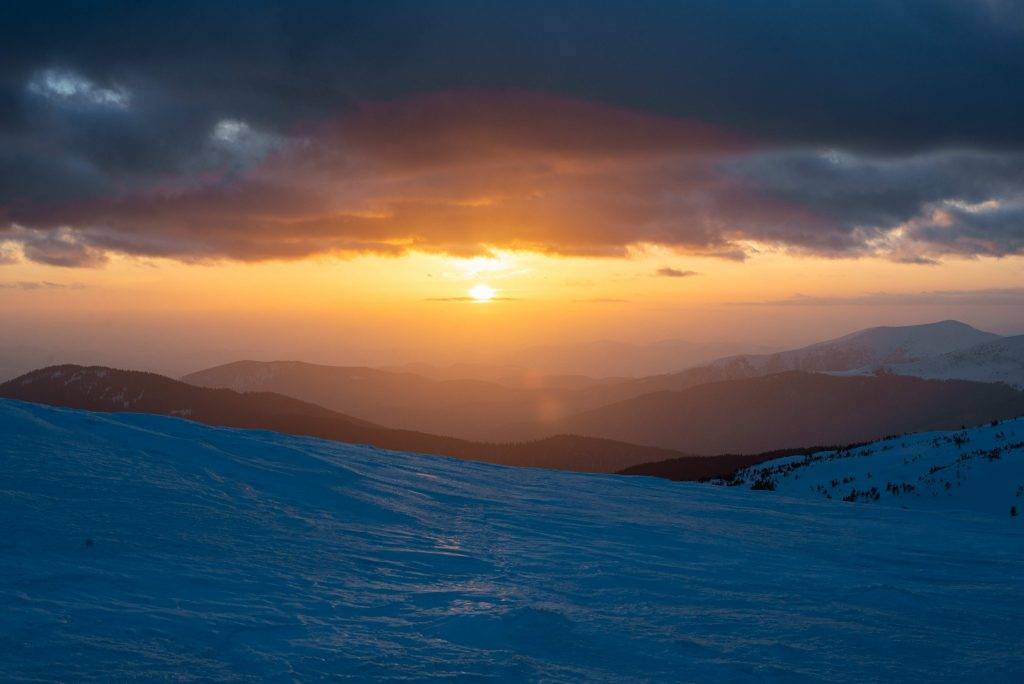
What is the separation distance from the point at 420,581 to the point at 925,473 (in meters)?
17.7

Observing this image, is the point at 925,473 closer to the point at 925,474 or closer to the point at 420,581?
the point at 925,474

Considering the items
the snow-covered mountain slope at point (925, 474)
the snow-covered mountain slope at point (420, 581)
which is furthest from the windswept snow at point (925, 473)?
the snow-covered mountain slope at point (420, 581)

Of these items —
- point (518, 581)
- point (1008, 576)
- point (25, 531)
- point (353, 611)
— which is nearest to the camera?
point (353, 611)

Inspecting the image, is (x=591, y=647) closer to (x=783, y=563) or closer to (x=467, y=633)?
(x=467, y=633)

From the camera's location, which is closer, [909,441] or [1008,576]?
[1008,576]

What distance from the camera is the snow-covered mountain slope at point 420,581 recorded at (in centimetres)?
539

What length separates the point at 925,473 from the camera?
2009cm

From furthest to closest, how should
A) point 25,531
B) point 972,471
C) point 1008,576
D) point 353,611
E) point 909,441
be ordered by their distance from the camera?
point 909,441
point 972,471
point 1008,576
point 25,531
point 353,611

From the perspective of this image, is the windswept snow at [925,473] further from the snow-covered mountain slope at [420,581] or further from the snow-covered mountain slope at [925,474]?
the snow-covered mountain slope at [420,581]

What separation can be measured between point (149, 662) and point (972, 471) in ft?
65.9

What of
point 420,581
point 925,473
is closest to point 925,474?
Result: point 925,473

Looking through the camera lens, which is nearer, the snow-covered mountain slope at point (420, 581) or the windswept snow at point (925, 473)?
the snow-covered mountain slope at point (420, 581)

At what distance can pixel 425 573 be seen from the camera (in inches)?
307

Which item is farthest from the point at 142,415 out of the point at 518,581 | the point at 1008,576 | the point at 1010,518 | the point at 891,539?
the point at 1010,518
